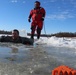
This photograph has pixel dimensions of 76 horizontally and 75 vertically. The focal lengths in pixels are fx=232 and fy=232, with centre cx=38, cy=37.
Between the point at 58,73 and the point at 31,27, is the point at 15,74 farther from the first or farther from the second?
the point at 31,27

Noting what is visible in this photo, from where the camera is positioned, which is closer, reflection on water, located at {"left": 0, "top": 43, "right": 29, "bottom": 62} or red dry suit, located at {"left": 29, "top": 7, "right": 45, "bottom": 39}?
reflection on water, located at {"left": 0, "top": 43, "right": 29, "bottom": 62}

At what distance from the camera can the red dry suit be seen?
480 inches

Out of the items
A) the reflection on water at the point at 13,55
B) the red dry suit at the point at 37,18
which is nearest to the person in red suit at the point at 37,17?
the red dry suit at the point at 37,18

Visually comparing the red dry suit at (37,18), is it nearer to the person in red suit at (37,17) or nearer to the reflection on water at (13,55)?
the person in red suit at (37,17)

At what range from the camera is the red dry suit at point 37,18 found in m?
12.2

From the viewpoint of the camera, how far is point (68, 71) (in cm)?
241

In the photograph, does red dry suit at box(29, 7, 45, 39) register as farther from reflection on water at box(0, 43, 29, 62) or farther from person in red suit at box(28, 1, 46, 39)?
reflection on water at box(0, 43, 29, 62)

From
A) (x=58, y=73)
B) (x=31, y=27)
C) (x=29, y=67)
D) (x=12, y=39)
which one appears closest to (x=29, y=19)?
(x=31, y=27)

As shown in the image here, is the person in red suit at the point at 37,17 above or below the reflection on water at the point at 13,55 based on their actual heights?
above

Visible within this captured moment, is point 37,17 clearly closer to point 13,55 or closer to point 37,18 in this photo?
point 37,18

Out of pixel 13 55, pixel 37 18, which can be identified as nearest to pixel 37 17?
pixel 37 18

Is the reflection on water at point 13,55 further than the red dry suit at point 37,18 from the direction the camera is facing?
No

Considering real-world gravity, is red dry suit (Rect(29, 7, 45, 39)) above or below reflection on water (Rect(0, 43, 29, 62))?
above

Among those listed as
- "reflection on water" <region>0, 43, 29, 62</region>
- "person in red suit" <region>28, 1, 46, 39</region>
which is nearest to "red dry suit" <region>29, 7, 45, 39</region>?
"person in red suit" <region>28, 1, 46, 39</region>
